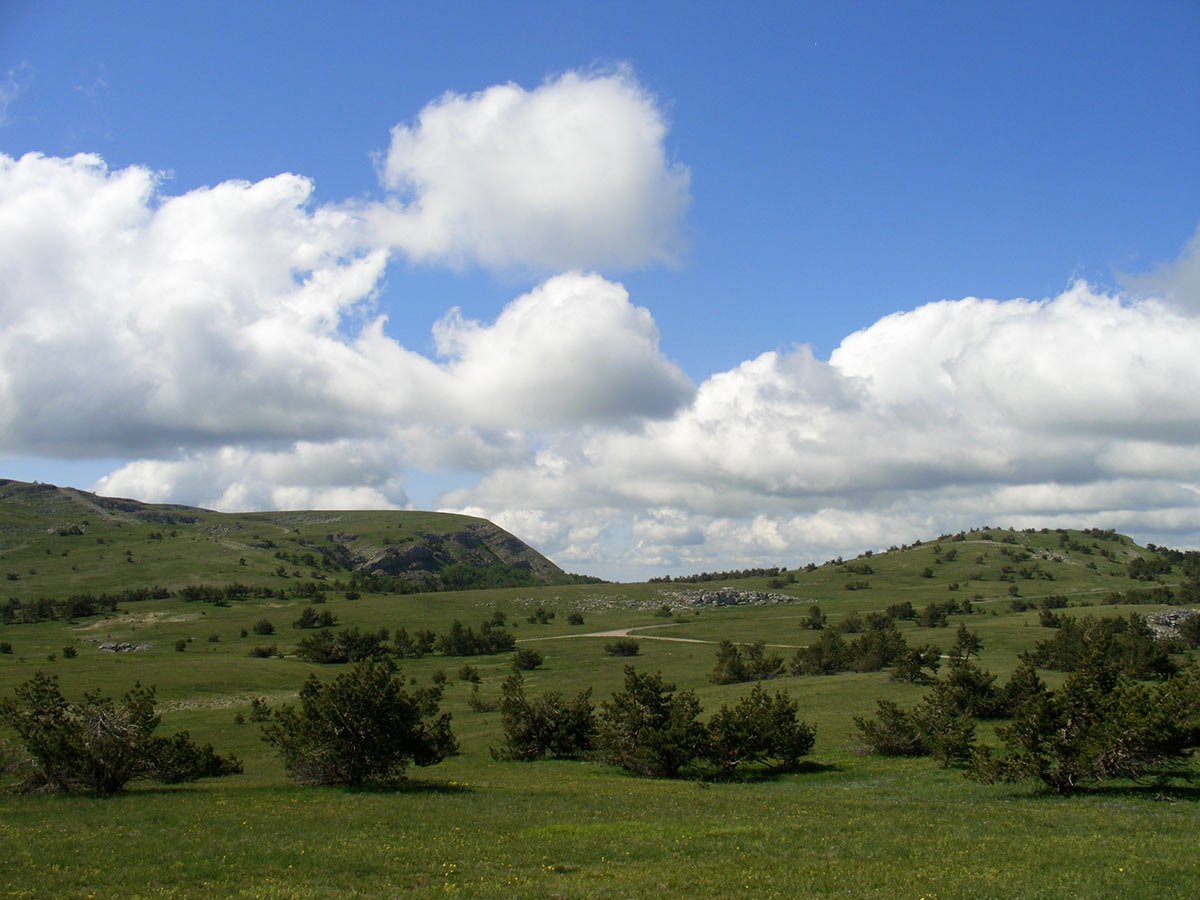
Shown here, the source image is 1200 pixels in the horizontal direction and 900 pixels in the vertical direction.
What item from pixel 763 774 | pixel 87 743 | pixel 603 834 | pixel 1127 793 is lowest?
pixel 763 774

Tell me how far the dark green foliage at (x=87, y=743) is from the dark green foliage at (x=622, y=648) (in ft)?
260

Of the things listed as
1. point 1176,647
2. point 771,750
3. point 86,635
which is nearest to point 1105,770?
point 771,750

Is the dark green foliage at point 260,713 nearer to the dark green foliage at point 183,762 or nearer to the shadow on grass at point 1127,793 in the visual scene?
the dark green foliage at point 183,762

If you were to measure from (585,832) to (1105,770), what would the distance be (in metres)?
20.5

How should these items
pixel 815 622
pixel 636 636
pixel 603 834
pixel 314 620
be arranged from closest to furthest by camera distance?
1. pixel 603 834
2. pixel 636 636
3. pixel 815 622
4. pixel 314 620

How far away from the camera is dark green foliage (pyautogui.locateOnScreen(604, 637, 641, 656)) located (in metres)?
107

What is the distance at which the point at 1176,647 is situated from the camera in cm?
7669

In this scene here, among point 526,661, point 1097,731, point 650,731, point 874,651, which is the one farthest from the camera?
point 526,661

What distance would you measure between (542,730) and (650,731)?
1060 centimetres

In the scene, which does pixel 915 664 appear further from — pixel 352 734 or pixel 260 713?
pixel 260 713

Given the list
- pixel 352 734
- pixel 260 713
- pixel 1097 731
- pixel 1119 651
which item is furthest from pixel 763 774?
pixel 1119 651

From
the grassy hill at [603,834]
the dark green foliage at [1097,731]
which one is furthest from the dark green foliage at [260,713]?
the dark green foliage at [1097,731]

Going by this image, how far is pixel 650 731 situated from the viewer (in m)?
39.4

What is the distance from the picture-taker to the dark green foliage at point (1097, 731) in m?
26.7
